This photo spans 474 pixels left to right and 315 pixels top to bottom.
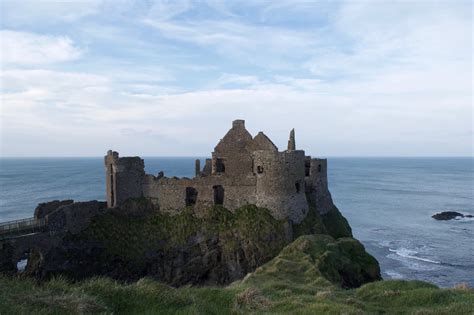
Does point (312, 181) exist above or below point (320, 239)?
above

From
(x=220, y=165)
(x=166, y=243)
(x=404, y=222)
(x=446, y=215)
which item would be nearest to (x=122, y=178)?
(x=166, y=243)

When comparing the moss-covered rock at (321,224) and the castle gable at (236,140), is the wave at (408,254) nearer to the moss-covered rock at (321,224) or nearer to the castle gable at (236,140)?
the moss-covered rock at (321,224)

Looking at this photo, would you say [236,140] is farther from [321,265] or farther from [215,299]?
[215,299]

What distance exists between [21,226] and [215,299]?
2321 centimetres

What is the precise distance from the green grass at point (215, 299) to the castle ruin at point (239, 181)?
13057 mm

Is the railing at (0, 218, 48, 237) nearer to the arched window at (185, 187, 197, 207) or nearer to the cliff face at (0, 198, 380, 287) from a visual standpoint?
the cliff face at (0, 198, 380, 287)

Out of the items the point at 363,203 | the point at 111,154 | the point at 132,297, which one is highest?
the point at 111,154

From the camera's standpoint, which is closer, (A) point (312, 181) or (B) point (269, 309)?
(B) point (269, 309)

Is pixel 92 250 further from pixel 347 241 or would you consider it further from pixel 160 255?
pixel 347 241

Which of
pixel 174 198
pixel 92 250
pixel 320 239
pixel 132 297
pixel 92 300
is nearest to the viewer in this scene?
pixel 92 300

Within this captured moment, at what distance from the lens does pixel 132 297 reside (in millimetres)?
11906

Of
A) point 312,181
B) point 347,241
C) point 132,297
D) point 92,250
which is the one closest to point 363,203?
point 312,181

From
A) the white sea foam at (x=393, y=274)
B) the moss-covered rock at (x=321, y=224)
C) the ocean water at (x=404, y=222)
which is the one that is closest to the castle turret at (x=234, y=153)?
the moss-covered rock at (x=321, y=224)

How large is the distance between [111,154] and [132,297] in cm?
2762
